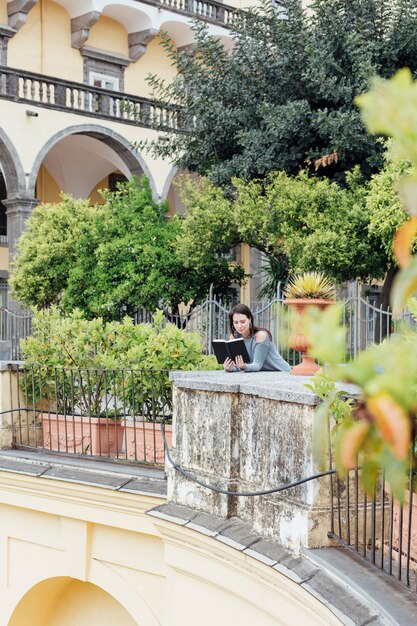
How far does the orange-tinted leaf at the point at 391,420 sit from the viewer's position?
0.99 metres

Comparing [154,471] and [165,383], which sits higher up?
[165,383]

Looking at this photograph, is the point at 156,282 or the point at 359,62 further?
the point at 156,282

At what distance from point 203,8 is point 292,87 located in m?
12.6

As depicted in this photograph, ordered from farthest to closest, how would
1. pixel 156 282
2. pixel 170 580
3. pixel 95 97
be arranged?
1. pixel 95 97
2. pixel 156 282
3. pixel 170 580

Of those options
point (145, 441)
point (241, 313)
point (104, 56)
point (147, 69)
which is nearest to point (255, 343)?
point (241, 313)

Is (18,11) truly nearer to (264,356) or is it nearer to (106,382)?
(106,382)

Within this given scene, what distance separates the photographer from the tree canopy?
1662 cm

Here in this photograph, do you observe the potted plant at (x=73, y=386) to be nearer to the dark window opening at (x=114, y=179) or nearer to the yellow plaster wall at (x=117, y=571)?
the yellow plaster wall at (x=117, y=571)

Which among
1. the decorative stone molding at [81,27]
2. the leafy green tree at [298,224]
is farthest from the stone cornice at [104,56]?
the leafy green tree at [298,224]

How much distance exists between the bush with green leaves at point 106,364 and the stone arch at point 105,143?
14.9 metres

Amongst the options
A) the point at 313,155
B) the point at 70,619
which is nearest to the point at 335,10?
the point at 313,155

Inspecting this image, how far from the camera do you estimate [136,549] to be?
629 cm

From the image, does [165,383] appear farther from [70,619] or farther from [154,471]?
[70,619]

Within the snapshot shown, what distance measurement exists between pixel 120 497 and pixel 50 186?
21760 millimetres
